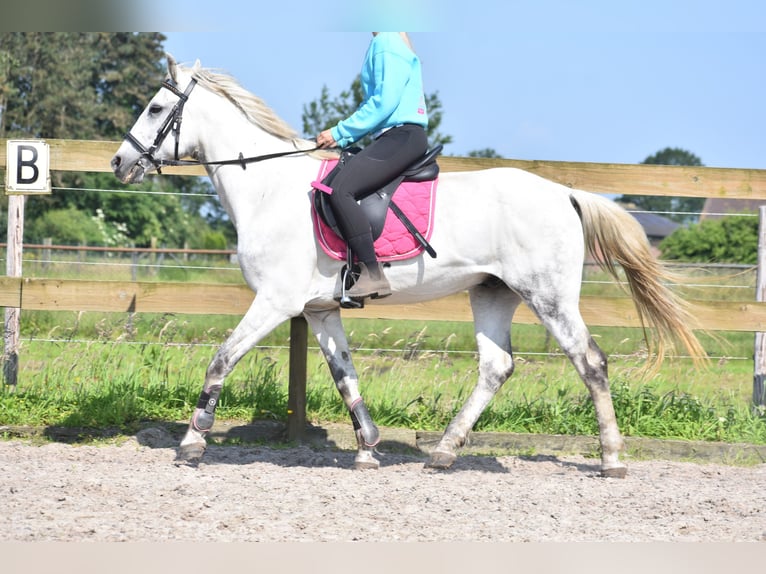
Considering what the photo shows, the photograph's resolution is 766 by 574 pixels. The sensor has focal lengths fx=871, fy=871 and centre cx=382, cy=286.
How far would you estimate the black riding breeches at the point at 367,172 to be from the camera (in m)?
5.07

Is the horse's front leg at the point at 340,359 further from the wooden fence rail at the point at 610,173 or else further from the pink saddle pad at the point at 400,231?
the wooden fence rail at the point at 610,173

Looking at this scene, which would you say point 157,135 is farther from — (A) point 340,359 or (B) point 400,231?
(A) point 340,359

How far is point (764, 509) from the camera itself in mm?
4484

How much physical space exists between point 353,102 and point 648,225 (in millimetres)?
51333

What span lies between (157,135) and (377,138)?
4.62 ft

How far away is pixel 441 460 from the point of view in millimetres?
5383

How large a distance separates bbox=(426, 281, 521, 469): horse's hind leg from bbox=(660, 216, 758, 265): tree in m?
29.5

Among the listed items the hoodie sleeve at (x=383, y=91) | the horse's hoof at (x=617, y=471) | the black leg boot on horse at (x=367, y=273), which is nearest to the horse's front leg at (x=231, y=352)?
the black leg boot on horse at (x=367, y=273)

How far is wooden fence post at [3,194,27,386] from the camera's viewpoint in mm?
6516

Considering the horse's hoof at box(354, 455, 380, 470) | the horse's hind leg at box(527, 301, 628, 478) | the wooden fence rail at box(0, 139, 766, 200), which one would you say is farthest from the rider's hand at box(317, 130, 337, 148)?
the horse's hoof at box(354, 455, 380, 470)

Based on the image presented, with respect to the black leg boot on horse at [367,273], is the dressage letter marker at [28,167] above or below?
above

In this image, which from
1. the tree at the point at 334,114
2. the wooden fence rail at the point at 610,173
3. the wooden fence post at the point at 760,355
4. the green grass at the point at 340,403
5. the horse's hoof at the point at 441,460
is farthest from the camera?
the tree at the point at 334,114

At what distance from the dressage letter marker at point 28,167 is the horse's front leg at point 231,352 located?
201cm

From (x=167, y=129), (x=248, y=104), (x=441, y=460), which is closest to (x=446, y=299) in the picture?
(x=441, y=460)
